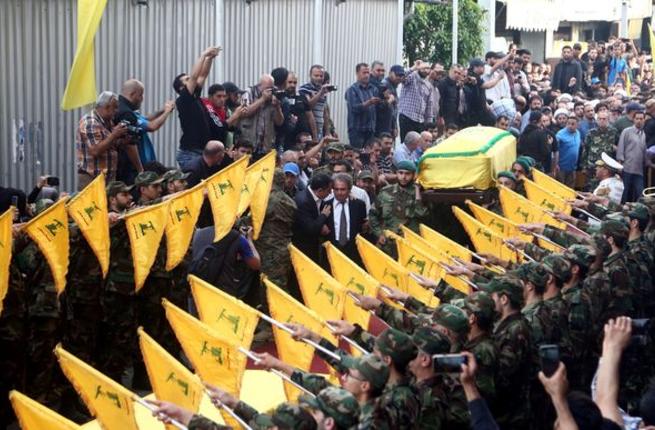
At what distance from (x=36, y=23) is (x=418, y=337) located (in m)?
7.55

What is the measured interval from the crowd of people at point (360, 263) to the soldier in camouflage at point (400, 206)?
2 centimetres

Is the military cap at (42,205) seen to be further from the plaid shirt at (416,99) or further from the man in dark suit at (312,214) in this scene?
the plaid shirt at (416,99)

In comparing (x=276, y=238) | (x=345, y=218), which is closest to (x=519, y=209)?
(x=345, y=218)

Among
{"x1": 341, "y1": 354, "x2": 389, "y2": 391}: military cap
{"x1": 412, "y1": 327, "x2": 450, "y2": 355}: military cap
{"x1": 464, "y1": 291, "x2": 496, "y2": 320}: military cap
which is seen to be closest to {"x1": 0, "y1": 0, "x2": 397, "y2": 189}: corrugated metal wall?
{"x1": 464, "y1": 291, "x2": 496, "y2": 320}: military cap

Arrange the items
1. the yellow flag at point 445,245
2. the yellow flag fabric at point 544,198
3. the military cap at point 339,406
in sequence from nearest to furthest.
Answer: the military cap at point 339,406 < the yellow flag at point 445,245 < the yellow flag fabric at point 544,198

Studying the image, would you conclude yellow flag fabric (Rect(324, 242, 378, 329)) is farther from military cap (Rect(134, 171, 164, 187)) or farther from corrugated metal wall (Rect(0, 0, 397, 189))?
corrugated metal wall (Rect(0, 0, 397, 189))

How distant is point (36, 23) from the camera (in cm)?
1430

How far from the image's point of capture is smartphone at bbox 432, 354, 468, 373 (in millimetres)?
7301

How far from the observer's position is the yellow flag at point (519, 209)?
15039mm

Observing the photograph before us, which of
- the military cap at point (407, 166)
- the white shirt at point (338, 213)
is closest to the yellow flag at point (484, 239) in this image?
the military cap at point (407, 166)

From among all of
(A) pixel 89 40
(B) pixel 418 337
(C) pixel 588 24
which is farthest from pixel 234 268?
(C) pixel 588 24

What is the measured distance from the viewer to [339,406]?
7.04 metres

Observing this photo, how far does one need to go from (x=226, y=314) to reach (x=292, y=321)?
514mm

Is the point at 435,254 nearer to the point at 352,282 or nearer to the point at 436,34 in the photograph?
the point at 352,282
